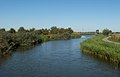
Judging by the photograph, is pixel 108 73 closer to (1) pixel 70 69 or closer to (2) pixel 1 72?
(1) pixel 70 69

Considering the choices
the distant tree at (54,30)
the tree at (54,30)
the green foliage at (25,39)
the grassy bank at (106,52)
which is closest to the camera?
the grassy bank at (106,52)

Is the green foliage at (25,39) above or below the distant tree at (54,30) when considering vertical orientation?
below

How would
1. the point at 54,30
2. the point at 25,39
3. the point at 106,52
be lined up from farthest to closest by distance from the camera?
the point at 54,30
the point at 25,39
the point at 106,52

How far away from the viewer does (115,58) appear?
3406 cm

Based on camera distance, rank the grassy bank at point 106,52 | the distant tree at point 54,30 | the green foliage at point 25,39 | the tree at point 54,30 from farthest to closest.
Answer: the distant tree at point 54,30 < the tree at point 54,30 < the green foliage at point 25,39 < the grassy bank at point 106,52

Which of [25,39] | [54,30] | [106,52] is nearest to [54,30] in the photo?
[54,30]

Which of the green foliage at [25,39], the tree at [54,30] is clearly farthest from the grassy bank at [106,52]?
the tree at [54,30]

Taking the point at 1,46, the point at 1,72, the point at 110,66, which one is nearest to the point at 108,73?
the point at 110,66

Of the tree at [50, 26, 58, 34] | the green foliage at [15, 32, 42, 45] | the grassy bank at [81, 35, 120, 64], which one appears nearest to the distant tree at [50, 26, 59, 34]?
the tree at [50, 26, 58, 34]

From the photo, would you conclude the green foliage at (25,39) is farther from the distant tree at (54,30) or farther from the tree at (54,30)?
the distant tree at (54,30)

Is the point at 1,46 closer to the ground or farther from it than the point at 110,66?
→ farther from it

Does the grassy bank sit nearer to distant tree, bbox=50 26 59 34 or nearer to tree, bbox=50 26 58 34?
tree, bbox=50 26 58 34

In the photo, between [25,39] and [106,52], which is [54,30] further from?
[106,52]

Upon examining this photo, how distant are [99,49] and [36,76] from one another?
17.4m
